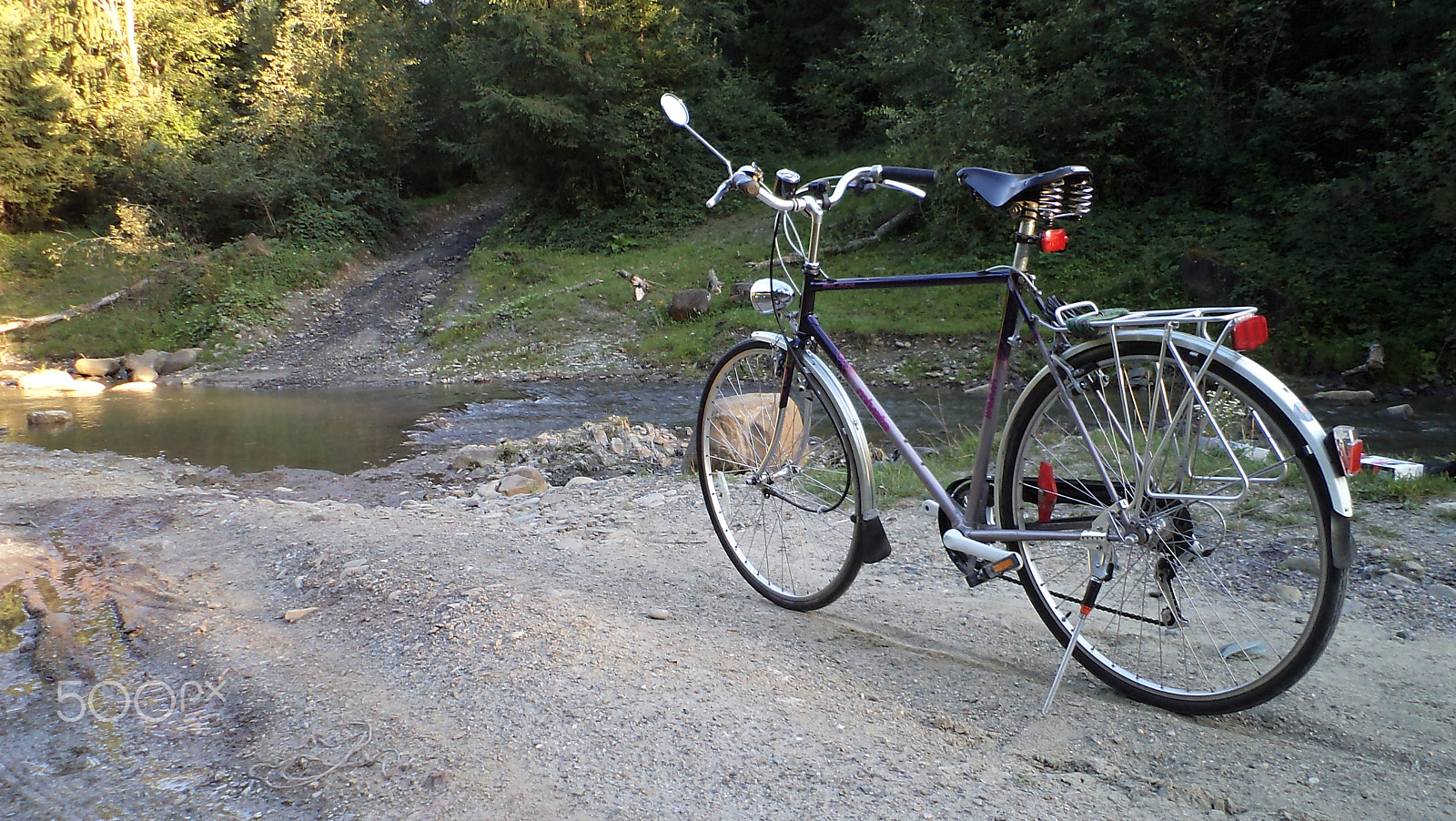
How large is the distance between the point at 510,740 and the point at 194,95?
93.8ft

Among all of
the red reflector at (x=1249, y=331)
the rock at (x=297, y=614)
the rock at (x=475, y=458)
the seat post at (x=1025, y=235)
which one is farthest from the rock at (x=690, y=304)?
the red reflector at (x=1249, y=331)

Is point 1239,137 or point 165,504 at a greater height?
point 1239,137

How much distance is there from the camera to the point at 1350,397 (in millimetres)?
10570

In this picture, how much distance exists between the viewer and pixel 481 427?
10664mm

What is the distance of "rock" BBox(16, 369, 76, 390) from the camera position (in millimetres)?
14469

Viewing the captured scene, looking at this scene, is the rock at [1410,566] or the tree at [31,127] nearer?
the rock at [1410,566]

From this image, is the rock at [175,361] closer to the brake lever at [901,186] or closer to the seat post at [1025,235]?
the brake lever at [901,186]

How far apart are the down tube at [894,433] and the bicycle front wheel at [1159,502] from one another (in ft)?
0.67

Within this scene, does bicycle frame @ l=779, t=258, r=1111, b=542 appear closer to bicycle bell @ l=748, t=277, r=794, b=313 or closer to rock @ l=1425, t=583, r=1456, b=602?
bicycle bell @ l=748, t=277, r=794, b=313

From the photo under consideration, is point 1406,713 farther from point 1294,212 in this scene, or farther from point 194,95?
point 194,95

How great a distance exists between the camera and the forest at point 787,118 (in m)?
12.2

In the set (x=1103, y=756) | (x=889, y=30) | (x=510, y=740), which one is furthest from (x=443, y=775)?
(x=889, y=30)

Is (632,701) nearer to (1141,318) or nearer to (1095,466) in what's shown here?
(1095,466)

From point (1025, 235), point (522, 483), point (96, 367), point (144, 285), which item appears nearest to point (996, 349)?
point (1025, 235)
